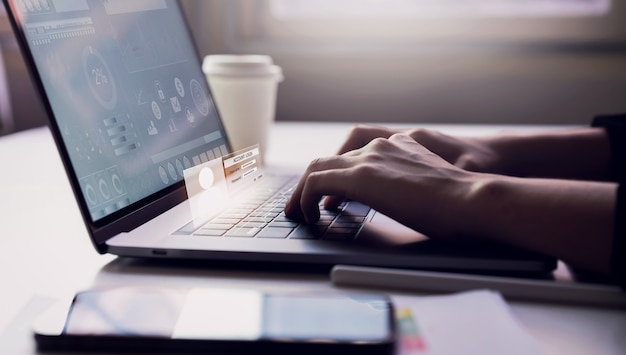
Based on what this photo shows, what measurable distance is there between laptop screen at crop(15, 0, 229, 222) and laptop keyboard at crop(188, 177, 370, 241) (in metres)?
0.10

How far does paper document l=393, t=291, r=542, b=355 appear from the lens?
0.40 m

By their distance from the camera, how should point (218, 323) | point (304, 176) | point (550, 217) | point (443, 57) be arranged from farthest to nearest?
point (443, 57) → point (304, 176) → point (550, 217) → point (218, 323)

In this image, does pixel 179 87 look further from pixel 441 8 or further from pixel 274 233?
pixel 441 8

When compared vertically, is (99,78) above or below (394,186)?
above

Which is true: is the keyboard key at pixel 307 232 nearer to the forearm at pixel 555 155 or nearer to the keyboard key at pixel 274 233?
the keyboard key at pixel 274 233

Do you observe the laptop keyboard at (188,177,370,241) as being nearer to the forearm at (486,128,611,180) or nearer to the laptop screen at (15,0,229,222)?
the laptop screen at (15,0,229,222)

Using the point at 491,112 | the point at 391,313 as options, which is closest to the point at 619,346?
the point at 391,313

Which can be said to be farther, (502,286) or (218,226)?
(218,226)

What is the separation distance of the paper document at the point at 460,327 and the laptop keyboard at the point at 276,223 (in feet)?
0.50

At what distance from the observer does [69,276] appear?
1.84ft

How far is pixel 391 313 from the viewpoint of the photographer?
41cm

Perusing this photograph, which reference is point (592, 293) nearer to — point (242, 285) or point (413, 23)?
point (242, 285)

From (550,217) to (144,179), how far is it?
39cm

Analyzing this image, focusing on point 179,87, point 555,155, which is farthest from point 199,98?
point 555,155
